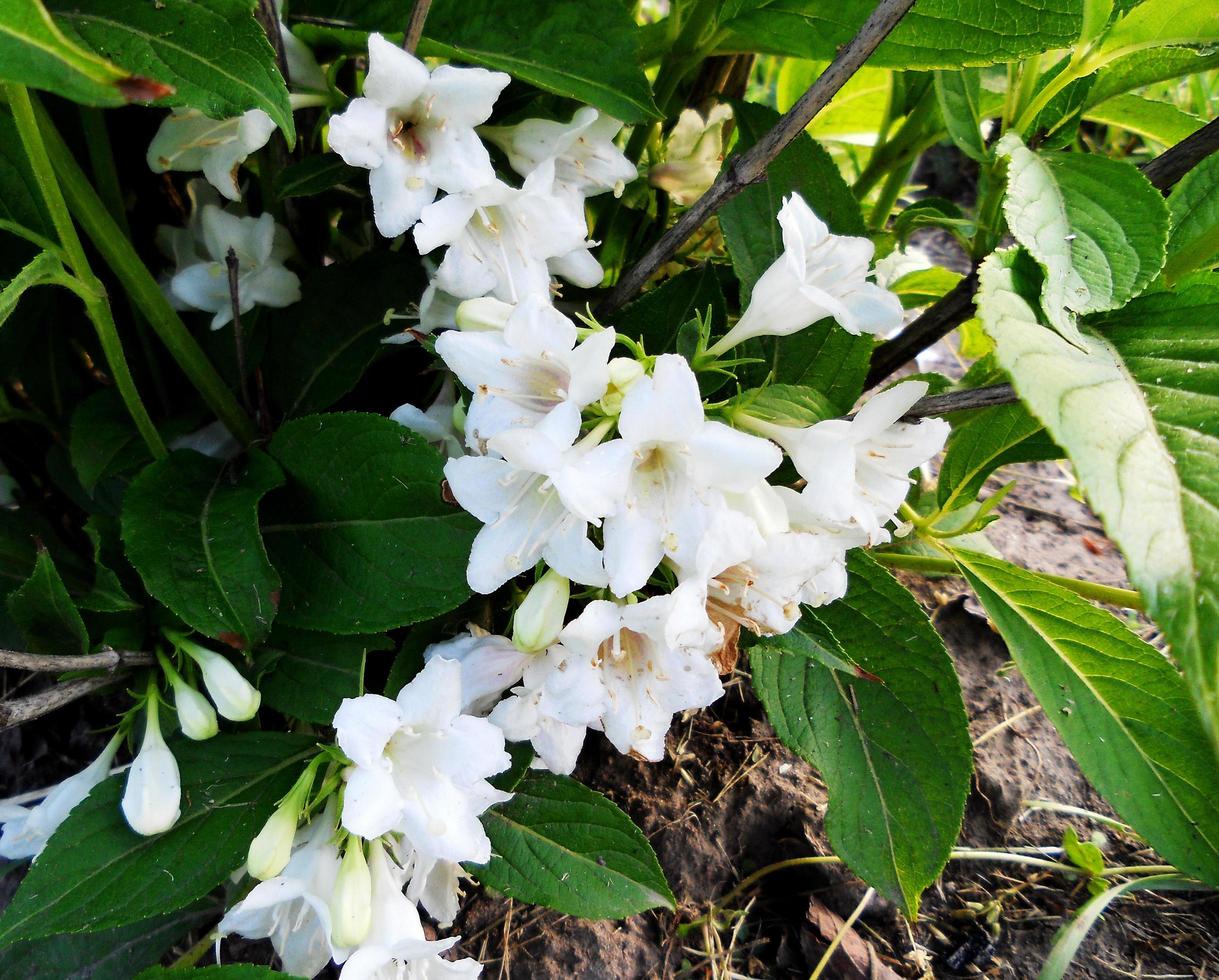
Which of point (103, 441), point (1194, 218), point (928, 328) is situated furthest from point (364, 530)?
point (1194, 218)

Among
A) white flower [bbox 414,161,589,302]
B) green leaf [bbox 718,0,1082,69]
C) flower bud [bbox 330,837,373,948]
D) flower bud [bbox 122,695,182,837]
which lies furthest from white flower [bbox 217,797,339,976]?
green leaf [bbox 718,0,1082,69]

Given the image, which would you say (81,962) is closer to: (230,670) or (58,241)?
(230,670)

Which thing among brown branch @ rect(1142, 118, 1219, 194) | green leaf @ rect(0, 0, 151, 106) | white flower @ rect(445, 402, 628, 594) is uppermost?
brown branch @ rect(1142, 118, 1219, 194)

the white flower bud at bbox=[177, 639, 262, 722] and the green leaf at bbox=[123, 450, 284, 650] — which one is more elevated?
the green leaf at bbox=[123, 450, 284, 650]

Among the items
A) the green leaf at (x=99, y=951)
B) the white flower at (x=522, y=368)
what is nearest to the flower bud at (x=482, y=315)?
the white flower at (x=522, y=368)

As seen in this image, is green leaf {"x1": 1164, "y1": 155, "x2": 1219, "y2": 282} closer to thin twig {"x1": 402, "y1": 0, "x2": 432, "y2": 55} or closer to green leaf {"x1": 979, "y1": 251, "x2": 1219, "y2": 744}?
green leaf {"x1": 979, "y1": 251, "x2": 1219, "y2": 744}

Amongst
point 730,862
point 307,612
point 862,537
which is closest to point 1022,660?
point 862,537

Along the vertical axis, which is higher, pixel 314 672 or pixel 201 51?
pixel 201 51

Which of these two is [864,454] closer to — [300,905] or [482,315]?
[482,315]
